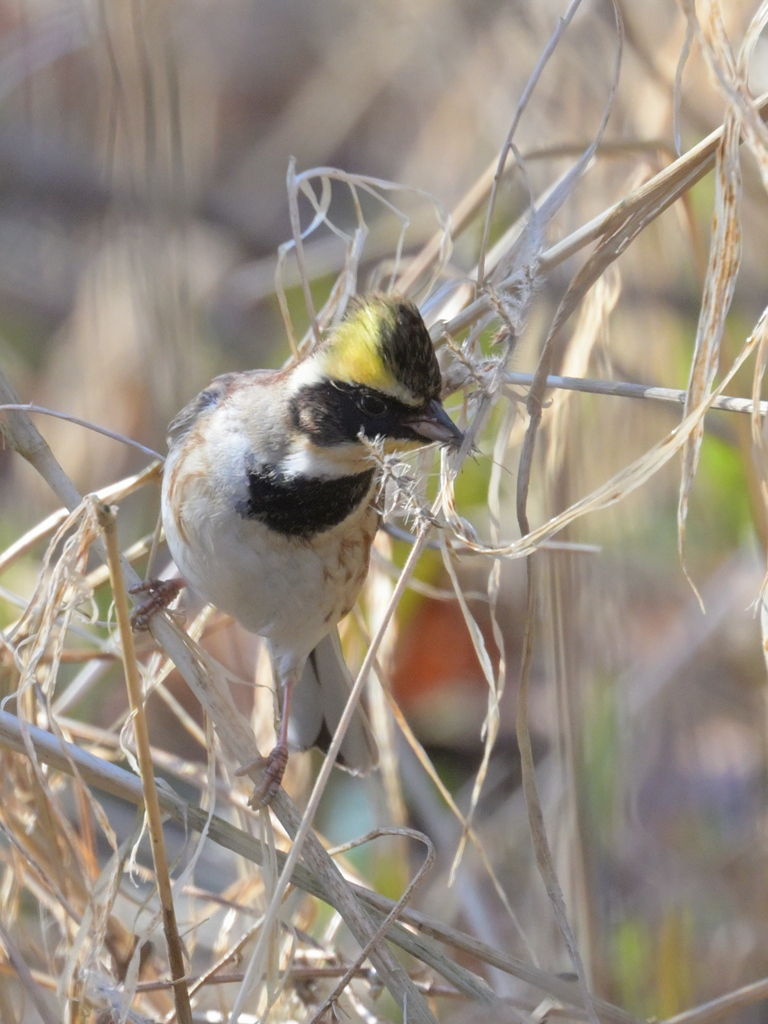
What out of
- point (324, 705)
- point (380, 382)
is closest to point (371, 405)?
point (380, 382)

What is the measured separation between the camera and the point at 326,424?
6.94 ft

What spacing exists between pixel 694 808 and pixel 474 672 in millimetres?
881

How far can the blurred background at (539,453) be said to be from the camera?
8.23ft

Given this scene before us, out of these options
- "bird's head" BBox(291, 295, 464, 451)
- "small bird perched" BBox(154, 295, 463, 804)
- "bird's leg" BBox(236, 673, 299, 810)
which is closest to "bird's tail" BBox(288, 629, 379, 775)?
"bird's leg" BBox(236, 673, 299, 810)

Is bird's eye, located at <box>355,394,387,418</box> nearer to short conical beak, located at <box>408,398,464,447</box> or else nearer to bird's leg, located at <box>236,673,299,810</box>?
short conical beak, located at <box>408,398,464,447</box>

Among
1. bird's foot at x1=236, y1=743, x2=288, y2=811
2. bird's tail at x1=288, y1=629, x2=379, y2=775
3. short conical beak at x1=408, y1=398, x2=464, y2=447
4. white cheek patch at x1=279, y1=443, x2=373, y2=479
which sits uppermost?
short conical beak at x1=408, y1=398, x2=464, y2=447

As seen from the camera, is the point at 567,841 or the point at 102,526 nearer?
the point at 102,526

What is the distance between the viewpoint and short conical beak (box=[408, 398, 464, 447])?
1.85 meters

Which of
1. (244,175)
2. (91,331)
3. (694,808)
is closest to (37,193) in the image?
(244,175)

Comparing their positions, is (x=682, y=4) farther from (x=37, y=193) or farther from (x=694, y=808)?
(x=37, y=193)

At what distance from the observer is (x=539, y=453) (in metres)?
2.48

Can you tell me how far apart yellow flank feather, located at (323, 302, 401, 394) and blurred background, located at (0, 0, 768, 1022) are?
0.24 metres

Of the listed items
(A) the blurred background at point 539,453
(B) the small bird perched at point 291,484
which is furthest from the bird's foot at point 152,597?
(A) the blurred background at point 539,453

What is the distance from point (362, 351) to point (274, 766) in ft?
2.74
